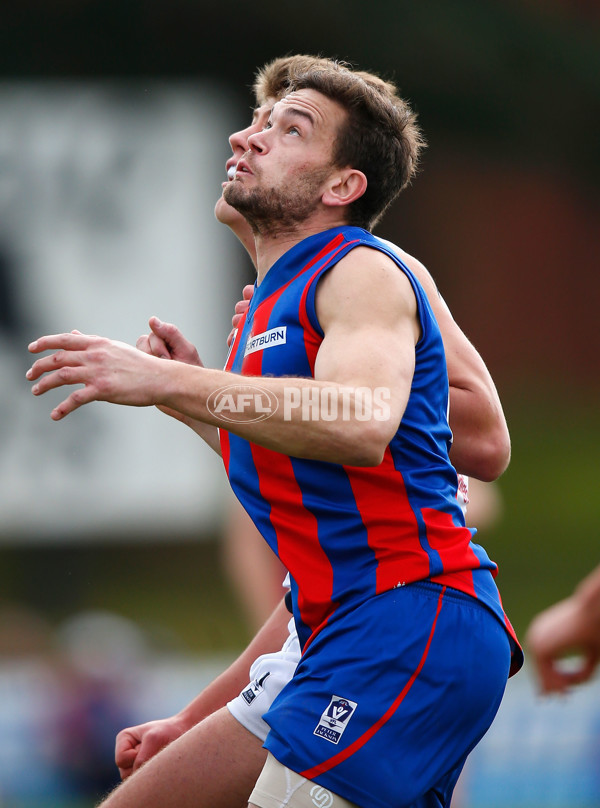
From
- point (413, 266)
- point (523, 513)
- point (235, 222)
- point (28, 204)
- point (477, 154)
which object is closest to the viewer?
point (413, 266)

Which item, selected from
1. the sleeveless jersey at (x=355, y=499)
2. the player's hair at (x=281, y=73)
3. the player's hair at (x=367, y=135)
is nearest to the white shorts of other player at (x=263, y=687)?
the sleeveless jersey at (x=355, y=499)

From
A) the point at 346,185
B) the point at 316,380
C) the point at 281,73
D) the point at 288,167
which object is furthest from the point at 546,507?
the point at 316,380

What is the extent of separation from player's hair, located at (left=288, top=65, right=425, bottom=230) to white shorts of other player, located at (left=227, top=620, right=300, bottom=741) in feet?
4.17

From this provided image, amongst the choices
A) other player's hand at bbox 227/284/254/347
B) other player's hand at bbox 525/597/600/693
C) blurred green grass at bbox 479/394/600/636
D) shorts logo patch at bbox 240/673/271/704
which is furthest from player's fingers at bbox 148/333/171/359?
blurred green grass at bbox 479/394/600/636

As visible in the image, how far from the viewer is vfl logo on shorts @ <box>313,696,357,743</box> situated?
2.76 metres

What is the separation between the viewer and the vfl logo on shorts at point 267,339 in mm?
2945

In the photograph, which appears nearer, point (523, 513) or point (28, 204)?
point (28, 204)

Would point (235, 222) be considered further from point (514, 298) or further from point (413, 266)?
point (514, 298)

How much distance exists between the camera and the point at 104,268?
36.0 feet

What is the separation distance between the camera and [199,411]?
2689 mm

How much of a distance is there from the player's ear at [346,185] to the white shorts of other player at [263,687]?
1283 mm

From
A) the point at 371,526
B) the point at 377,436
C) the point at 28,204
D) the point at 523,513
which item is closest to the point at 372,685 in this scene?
the point at 371,526

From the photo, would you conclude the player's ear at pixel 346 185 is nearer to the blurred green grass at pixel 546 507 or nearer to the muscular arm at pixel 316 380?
the muscular arm at pixel 316 380

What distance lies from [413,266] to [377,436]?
0.97 m
